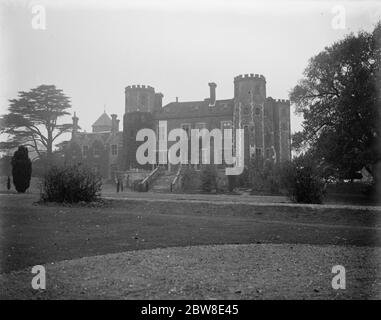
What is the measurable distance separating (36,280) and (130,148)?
39.9m

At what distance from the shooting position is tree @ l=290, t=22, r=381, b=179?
23094mm

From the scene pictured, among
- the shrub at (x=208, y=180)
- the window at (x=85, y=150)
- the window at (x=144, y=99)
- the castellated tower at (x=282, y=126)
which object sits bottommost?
the shrub at (x=208, y=180)

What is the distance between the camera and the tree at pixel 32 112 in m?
33.1

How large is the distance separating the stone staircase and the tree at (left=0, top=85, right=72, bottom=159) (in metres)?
9.83

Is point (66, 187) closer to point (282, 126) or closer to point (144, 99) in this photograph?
point (144, 99)

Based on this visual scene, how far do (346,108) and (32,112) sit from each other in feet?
80.8

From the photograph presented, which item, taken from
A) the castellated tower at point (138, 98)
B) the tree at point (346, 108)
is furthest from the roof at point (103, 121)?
the tree at point (346, 108)

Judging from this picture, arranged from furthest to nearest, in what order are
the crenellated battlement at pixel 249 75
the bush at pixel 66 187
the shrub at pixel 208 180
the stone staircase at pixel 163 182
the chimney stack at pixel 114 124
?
the chimney stack at pixel 114 124, the crenellated battlement at pixel 249 75, the stone staircase at pixel 163 182, the shrub at pixel 208 180, the bush at pixel 66 187

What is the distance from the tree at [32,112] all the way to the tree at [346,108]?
2015cm

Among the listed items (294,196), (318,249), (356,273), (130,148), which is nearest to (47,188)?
(294,196)

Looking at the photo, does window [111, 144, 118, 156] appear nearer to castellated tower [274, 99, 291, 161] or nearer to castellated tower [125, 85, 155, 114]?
castellated tower [125, 85, 155, 114]

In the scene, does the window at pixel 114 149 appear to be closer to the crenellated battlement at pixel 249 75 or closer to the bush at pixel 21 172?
the crenellated battlement at pixel 249 75

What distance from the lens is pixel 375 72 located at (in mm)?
23266
